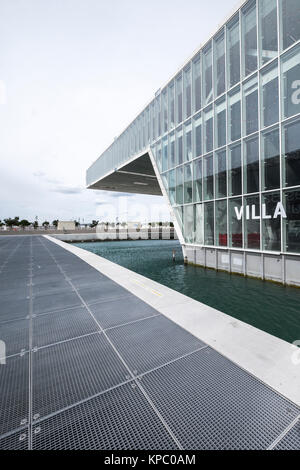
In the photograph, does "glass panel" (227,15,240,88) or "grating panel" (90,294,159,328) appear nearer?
"grating panel" (90,294,159,328)

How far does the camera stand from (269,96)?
12062 mm

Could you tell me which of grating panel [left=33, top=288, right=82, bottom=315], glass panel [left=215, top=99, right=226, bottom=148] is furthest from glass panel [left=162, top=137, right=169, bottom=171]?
grating panel [left=33, top=288, right=82, bottom=315]

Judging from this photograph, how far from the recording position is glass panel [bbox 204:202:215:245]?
1631 centimetres

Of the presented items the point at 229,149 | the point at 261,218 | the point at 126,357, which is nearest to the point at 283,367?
the point at 126,357

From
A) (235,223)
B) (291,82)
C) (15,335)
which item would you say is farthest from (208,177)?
(15,335)

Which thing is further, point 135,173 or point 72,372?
point 135,173

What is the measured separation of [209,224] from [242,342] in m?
12.9

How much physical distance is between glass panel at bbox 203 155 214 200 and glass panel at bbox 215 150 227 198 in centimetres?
55

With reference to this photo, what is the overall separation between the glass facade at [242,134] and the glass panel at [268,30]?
0.05 metres

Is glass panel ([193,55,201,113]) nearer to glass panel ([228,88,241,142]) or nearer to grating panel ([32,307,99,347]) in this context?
glass panel ([228,88,241,142])

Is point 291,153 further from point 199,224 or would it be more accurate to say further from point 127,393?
point 127,393

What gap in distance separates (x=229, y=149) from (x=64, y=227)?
9036 centimetres

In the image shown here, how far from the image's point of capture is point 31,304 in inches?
267

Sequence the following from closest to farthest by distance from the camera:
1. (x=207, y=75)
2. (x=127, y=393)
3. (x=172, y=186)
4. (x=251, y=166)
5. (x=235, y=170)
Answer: (x=127, y=393) < (x=251, y=166) < (x=235, y=170) < (x=207, y=75) < (x=172, y=186)
